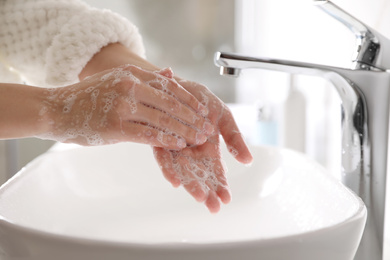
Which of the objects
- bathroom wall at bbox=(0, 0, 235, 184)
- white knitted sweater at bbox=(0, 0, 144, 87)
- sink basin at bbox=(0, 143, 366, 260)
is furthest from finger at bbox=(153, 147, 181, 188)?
bathroom wall at bbox=(0, 0, 235, 184)

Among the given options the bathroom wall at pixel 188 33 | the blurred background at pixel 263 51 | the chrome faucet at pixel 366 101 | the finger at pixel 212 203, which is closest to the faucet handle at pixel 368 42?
the chrome faucet at pixel 366 101

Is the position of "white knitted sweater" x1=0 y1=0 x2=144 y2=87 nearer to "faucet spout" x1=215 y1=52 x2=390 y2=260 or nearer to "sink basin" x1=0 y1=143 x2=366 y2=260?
"sink basin" x1=0 y1=143 x2=366 y2=260

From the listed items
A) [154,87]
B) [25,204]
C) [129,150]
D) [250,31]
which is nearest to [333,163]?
[129,150]

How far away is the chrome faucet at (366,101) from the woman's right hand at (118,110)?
0.31 feet

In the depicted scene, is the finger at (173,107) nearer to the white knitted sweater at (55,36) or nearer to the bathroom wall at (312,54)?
the bathroom wall at (312,54)

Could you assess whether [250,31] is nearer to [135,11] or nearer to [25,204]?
[135,11]

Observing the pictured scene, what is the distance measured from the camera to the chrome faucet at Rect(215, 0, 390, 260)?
0.60m

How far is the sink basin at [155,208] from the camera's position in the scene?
408 millimetres

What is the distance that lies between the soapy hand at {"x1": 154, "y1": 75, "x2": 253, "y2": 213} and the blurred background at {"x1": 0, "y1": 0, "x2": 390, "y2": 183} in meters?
0.09

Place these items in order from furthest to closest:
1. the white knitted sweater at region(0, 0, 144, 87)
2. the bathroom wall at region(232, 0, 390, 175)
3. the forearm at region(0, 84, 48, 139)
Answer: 1. the bathroom wall at region(232, 0, 390, 175)
2. the white knitted sweater at region(0, 0, 144, 87)
3. the forearm at region(0, 84, 48, 139)

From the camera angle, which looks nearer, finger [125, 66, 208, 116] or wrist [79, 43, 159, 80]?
finger [125, 66, 208, 116]

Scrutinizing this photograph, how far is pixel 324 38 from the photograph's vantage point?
1.13 metres

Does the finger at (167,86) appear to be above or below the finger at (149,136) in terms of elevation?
above

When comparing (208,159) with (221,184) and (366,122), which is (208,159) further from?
(366,122)
